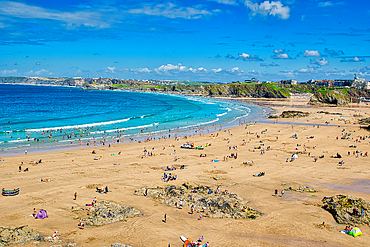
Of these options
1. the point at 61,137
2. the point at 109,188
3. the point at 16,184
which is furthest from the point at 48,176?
the point at 61,137

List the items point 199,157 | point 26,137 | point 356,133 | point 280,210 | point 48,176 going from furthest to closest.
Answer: point 356,133 → point 26,137 → point 199,157 → point 48,176 → point 280,210

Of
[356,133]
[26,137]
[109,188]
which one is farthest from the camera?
[356,133]

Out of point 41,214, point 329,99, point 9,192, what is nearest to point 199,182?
point 41,214

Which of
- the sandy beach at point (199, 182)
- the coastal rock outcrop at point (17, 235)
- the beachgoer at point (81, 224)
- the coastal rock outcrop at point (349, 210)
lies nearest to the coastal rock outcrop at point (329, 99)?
the sandy beach at point (199, 182)

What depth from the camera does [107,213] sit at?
2033 cm

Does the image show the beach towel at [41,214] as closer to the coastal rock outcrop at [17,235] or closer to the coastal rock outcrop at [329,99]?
the coastal rock outcrop at [17,235]

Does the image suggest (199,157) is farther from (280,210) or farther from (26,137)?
(26,137)

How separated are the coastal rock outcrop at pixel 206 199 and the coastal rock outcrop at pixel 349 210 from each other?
227 inches

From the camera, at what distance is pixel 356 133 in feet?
187

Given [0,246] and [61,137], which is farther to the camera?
[61,137]

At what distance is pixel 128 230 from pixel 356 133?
55.7 m

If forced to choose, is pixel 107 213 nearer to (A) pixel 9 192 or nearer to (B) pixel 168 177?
(B) pixel 168 177

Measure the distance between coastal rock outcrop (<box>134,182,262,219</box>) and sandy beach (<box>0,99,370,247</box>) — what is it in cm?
63

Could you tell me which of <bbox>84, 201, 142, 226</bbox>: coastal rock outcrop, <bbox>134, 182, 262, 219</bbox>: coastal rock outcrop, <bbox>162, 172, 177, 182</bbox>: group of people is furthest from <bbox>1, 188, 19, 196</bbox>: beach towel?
<bbox>162, 172, 177, 182</bbox>: group of people
